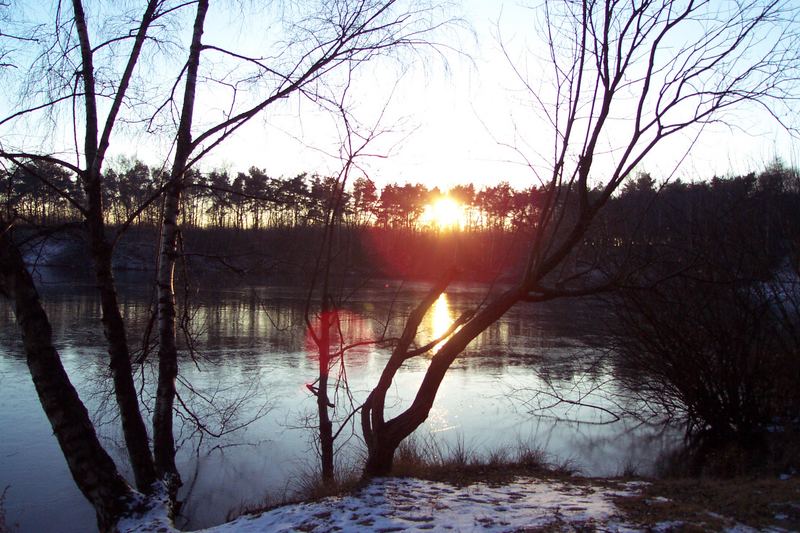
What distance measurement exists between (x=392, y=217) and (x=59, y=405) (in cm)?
387

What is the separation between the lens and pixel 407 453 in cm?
854

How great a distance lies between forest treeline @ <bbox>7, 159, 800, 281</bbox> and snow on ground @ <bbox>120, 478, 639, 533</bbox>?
2.29 m

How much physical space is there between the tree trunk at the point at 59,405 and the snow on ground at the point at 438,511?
0.28 meters

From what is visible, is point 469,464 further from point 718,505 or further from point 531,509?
point 718,505

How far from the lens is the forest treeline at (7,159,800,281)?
6.27 metres

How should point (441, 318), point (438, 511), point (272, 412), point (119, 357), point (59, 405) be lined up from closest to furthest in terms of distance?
1. point (59, 405)
2. point (438, 511)
3. point (119, 357)
4. point (272, 412)
5. point (441, 318)

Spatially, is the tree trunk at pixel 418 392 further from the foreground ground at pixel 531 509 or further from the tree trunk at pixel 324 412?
the tree trunk at pixel 324 412

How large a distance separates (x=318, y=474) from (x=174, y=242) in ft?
12.5

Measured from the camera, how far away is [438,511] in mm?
5172

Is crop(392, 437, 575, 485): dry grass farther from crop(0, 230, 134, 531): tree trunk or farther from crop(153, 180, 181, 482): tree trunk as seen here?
crop(0, 230, 134, 531): tree trunk

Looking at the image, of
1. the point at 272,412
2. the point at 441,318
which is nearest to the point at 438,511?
the point at 272,412

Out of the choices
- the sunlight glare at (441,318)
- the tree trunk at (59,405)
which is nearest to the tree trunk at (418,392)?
the tree trunk at (59,405)

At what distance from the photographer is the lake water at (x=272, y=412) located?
8711 mm

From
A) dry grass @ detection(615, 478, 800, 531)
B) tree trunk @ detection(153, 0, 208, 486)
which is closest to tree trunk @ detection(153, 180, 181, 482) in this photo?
tree trunk @ detection(153, 0, 208, 486)
